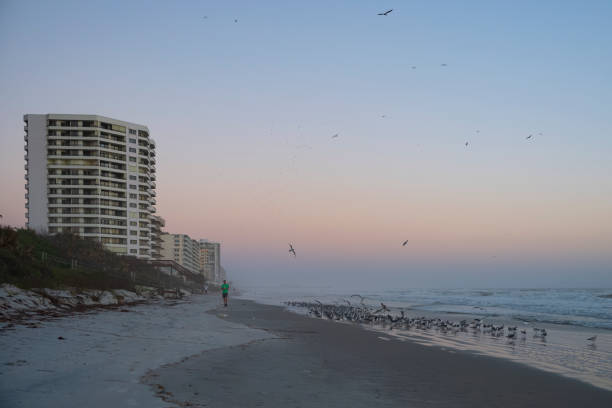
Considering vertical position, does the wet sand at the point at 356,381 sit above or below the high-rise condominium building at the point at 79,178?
below

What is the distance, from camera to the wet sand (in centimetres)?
785

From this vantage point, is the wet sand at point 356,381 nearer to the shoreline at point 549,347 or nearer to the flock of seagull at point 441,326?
the shoreline at point 549,347

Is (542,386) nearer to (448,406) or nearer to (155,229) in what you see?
(448,406)

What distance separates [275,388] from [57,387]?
155 inches

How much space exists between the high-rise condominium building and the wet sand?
96.1m

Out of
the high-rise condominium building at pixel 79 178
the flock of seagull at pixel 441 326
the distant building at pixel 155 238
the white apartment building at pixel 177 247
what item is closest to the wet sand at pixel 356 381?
the flock of seagull at pixel 441 326

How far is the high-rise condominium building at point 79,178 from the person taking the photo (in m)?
96.8

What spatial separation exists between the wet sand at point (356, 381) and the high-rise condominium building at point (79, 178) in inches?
3784

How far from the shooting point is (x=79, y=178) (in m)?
97.6

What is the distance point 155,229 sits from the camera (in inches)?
5094

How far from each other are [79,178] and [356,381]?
104 m

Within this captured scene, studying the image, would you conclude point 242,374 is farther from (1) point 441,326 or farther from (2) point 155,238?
(2) point 155,238

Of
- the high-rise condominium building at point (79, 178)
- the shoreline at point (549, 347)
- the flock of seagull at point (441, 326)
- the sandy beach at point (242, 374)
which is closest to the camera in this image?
the sandy beach at point (242, 374)

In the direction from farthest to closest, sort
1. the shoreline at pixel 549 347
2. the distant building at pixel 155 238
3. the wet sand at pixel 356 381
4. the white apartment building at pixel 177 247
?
the white apartment building at pixel 177 247 → the distant building at pixel 155 238 → the shoreline at pixel 549 347 → the wet sand at pixel 356 381
